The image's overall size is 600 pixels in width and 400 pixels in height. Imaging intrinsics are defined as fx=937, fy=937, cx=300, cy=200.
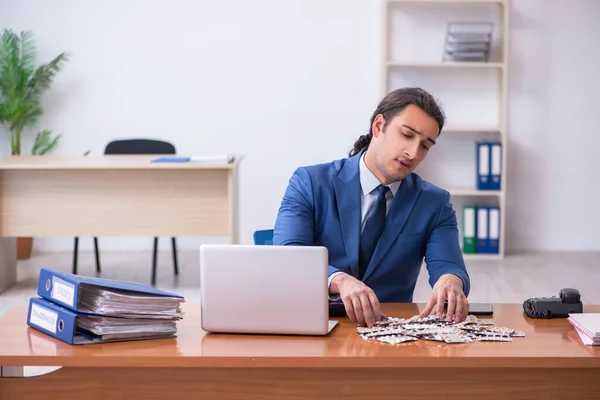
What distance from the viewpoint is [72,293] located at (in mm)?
2076

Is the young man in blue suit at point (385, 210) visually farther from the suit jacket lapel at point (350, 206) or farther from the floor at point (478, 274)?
the floor at point (478, 274)

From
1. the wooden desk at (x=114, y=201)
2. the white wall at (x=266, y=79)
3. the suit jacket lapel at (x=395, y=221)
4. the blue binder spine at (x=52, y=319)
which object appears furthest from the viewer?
the white wall at (x=266, y=79)

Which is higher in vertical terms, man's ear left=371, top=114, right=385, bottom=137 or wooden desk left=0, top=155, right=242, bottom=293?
man's ear left=371, top=114, right=385, bottom=137

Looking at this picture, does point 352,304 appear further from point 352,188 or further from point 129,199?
point 129,199

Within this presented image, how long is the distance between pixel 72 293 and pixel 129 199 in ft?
10.3

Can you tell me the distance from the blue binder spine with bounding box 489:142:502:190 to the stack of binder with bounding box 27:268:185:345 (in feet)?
14.7

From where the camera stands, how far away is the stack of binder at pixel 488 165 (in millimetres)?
6324

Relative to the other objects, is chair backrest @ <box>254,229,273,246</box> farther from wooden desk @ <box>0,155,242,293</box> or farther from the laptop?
wooden desk @ <box>0,155,242,293</box>

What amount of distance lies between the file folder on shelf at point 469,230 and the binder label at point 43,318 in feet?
15.0

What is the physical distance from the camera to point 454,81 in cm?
654

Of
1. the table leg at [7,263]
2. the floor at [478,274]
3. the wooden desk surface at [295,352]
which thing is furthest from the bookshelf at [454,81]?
the wooden desk surface at [295,352]

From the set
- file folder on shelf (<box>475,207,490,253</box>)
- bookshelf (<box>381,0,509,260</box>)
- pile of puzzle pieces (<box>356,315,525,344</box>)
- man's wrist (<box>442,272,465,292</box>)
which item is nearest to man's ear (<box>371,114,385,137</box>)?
man's wrist (<box>442,272,465,292</box>)

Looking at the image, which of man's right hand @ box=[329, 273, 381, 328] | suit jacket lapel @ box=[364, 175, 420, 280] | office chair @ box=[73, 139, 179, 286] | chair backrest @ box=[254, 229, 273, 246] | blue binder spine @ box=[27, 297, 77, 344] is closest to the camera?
blue binder spine @ box=[27, 297, 77, 344]

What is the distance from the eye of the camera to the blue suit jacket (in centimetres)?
260
